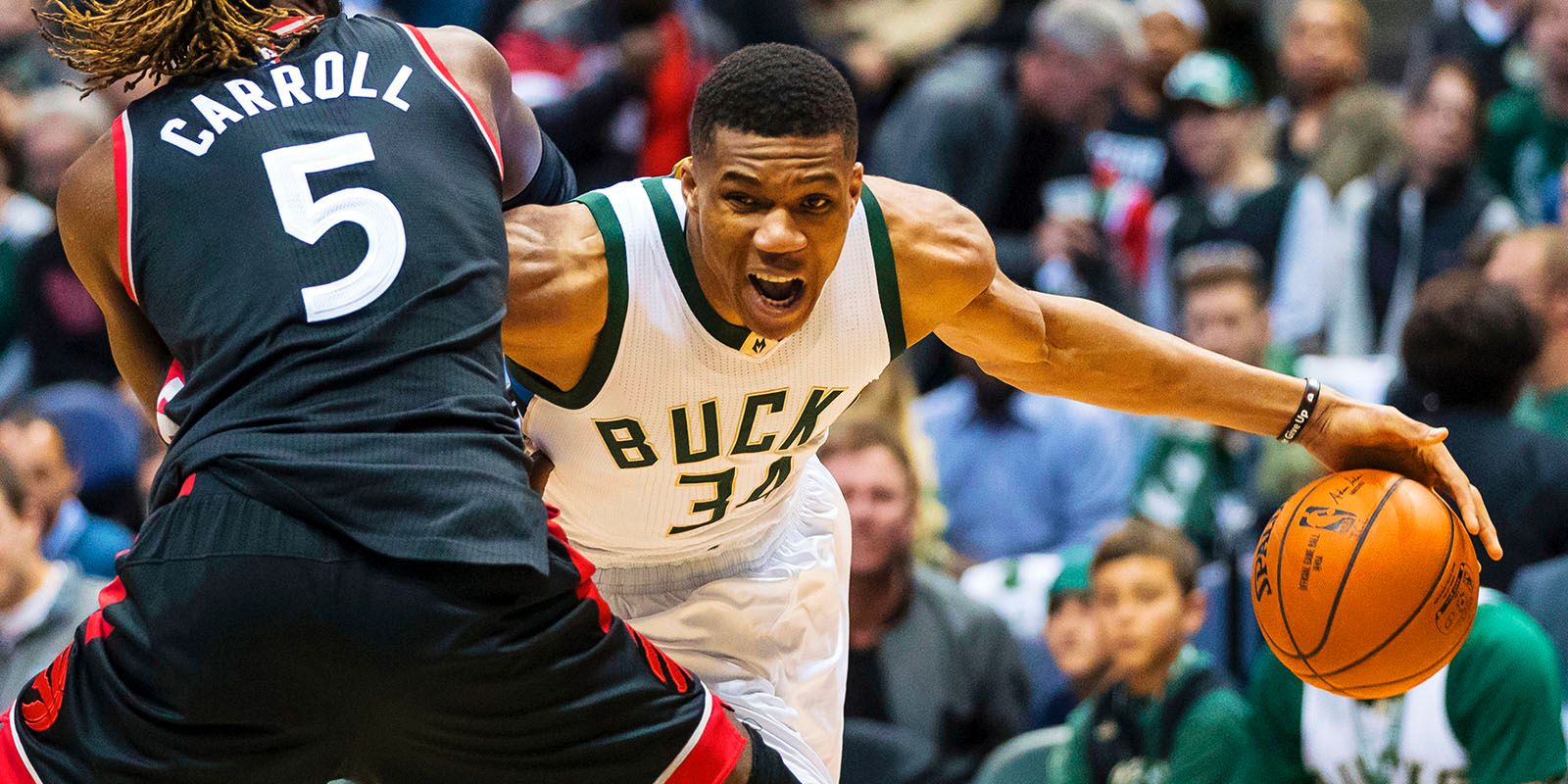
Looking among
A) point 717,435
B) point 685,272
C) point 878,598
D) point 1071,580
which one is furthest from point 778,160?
point 1071,580

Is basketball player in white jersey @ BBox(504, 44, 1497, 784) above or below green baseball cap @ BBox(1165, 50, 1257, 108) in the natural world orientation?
above

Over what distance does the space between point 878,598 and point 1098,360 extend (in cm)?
216

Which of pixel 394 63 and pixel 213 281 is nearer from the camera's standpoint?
pixel 213 281

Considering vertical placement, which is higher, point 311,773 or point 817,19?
point 311,773

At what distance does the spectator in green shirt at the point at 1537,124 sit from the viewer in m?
7.85

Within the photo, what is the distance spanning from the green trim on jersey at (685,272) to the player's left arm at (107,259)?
89cm

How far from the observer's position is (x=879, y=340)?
145 inches

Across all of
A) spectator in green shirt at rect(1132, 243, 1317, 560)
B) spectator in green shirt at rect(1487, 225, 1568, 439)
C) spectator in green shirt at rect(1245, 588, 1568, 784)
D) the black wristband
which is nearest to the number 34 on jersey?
the black wristband

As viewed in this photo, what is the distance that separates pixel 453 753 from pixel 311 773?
226 mm

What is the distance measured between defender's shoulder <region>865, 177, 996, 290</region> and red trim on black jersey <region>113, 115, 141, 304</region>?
1342 millimetres

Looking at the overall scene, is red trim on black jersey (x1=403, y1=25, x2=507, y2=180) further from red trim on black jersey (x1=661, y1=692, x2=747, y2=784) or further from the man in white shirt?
the man in white shirt

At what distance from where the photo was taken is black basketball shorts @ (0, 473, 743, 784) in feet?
9.21

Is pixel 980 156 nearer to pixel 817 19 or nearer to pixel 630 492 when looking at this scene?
pixel 817 19

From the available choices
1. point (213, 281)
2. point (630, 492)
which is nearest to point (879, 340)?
point (630, 492)
